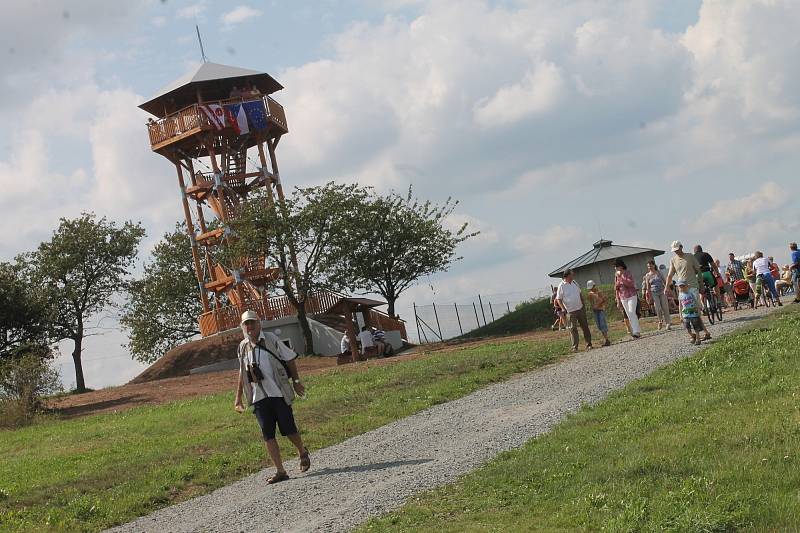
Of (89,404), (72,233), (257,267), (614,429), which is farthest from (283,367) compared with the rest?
(72,233)

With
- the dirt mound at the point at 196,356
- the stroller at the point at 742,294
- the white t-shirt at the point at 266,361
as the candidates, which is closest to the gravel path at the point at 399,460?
the white t-shirt at the point at 266,361

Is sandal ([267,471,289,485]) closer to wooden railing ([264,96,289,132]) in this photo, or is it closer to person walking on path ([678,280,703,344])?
person walking on path ([678,280,703,344])

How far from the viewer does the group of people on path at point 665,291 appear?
18567 millimetres

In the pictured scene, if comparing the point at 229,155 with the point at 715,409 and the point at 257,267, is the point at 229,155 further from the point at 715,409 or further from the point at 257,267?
the point at 715,409

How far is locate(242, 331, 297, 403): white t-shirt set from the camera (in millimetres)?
11164

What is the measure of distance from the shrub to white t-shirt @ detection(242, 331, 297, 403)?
14953 mm

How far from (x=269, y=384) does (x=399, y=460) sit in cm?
167

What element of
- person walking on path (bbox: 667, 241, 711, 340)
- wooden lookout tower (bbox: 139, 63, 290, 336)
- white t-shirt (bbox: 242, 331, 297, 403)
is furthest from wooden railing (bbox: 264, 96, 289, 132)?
white t-shirt (bbox: 242, 331, 297, 403)

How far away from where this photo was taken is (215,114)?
134ft

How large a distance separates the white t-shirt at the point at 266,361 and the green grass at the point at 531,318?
92.7 ft

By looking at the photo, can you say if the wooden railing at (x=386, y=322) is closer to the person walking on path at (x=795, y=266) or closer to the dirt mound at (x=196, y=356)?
the dirt mound at (x=196, y=356)

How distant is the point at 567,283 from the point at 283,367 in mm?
11558

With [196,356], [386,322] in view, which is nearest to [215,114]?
[196,356]

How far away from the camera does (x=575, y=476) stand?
27.3ft
